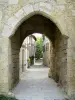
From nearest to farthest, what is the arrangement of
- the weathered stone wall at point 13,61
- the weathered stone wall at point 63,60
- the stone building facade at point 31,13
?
the stone building facade at point 31,13 < the weathered stone wall at point 63,60 < the weathered stone wall at point 13,61

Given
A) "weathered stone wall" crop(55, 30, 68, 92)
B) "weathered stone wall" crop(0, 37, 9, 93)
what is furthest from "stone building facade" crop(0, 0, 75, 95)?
"weathered stone wall" crop(55, 30, 68, 92)

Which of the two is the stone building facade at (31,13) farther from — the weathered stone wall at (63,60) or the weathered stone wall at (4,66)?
the weathered stone wall at (63,60)

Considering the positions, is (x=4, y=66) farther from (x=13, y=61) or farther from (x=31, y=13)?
(x=31, y=13)

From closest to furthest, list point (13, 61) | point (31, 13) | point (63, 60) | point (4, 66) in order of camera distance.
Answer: point (4, 66) < point (31, 13) < point (63, 60) < point (13, 61)

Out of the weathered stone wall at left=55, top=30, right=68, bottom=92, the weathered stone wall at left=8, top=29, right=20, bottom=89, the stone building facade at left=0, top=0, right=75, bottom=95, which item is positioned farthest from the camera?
the weathered stone wall at left=8, top=29, right=20, bottom=89

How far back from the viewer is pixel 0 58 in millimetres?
7090

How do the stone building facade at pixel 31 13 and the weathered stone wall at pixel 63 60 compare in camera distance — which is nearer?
the stone building facade at pixel 31 13

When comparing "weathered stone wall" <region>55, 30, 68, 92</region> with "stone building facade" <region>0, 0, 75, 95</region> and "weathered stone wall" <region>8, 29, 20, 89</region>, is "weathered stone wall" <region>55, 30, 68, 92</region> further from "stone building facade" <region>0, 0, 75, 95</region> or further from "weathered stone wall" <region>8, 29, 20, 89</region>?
"weathered stone wall" <region>8, 29, 20, 89</region>

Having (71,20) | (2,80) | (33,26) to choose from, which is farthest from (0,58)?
(33,26)

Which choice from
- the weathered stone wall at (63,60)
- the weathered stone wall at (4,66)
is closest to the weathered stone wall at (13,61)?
the weathered stone wall at (4,66)

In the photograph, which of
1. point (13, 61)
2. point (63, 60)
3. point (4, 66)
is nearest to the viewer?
point (4, 66)

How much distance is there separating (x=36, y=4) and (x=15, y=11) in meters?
0.68

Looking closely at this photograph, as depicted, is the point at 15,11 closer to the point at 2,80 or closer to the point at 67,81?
the point at 2,80

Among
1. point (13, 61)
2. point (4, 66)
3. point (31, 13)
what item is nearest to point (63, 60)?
point (13, 61)
